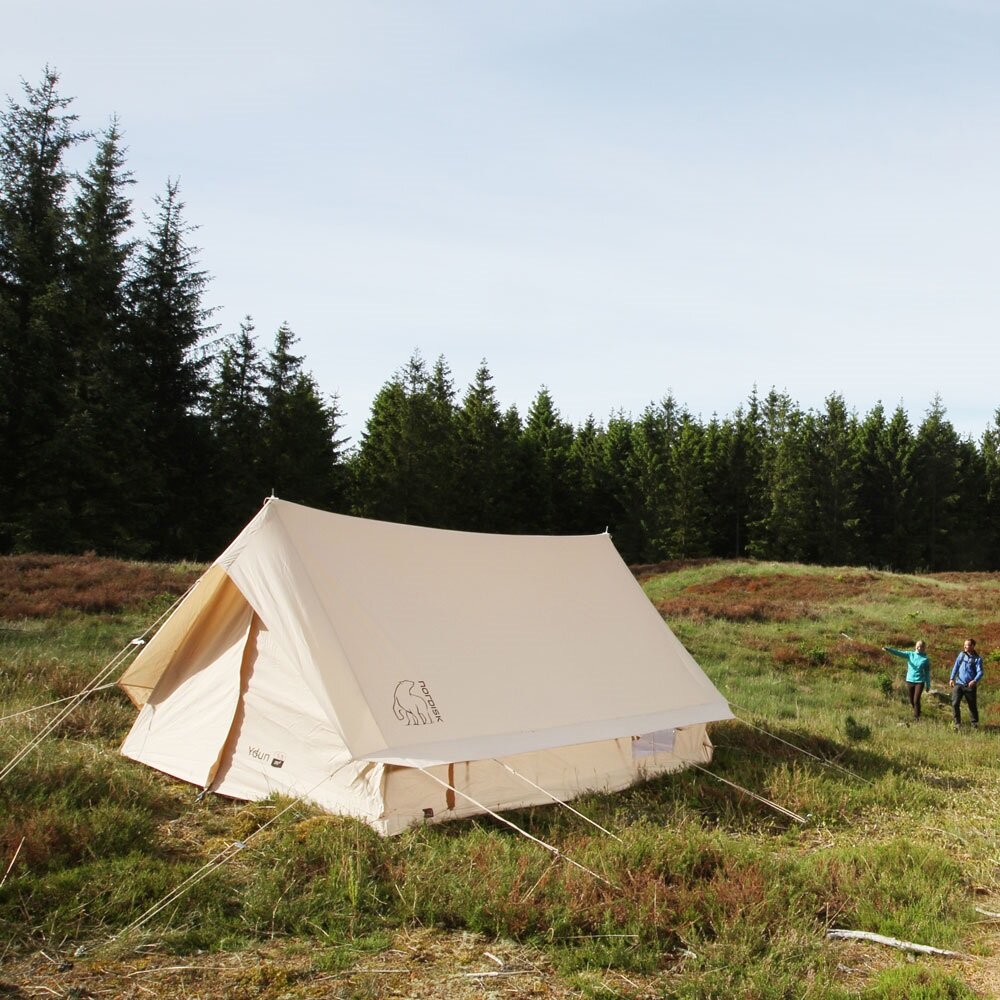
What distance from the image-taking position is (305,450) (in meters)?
36.6

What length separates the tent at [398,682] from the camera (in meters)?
6.91

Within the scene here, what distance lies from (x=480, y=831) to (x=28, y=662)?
6.45 m

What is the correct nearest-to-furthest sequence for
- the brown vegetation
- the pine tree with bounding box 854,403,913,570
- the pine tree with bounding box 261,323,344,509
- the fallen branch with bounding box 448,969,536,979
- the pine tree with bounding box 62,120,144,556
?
the fallen branch with bounding box 448,969,536,979
the brown vegetation
the pine tree with bounding box 62,120,144,556
the pine tree with bounding box 261,323,344,509
the pine tree with bounding box 854,403,913,570

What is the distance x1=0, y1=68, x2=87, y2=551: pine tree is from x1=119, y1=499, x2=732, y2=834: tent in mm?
20851

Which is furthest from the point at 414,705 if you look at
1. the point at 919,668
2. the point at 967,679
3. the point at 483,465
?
the point at 483,465

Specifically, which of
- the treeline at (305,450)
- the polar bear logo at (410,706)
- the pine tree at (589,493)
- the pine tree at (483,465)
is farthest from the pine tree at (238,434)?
the polar bear logo at (410,706)

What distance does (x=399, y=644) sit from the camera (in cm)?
759

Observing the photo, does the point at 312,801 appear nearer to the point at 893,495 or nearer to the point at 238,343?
the point at 238,343

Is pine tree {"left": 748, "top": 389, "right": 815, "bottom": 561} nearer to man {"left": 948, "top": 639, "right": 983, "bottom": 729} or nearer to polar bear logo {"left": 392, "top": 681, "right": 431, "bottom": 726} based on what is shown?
man {"left": 948, "top": 639, "right": 983, "bottom": 729}

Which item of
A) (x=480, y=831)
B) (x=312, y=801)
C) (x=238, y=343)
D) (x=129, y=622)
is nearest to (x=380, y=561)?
(x=312, y=801)

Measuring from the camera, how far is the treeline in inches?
1119

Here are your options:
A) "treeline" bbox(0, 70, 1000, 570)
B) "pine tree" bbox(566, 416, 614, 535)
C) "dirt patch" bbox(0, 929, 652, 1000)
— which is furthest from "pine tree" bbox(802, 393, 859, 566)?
"dirt patch" bbox(0, 929, 652, 1000)

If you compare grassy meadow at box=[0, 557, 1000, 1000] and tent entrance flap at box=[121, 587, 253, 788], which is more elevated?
tent entrance flap at box=[121, 587, 253, 788]

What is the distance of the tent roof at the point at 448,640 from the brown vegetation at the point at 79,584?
7.88 meters
